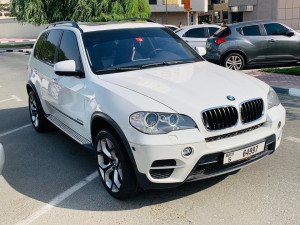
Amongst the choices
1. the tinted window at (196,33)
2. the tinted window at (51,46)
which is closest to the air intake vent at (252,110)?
the tinted window at (51,46)

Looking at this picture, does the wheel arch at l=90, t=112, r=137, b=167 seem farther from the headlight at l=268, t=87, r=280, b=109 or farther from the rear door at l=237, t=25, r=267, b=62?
the rear door at l=237, t=25, r=267, b=62

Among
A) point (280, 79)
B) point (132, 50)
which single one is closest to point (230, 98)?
point (132, 50)

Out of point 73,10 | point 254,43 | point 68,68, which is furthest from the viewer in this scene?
point 73,10

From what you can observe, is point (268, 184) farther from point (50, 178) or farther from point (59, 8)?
point (59, 8)

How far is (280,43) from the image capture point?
1149 centimetres

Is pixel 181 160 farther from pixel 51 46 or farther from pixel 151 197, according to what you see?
pixel 51 46

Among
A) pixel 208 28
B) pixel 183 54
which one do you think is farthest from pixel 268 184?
pixel 208 28

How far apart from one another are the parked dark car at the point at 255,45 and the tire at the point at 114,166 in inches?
334

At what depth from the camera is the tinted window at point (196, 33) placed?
13.8 m

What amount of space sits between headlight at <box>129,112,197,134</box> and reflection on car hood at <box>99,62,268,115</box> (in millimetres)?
79

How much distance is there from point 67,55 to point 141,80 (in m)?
1.43

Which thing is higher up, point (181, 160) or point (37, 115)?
point (181, 160)

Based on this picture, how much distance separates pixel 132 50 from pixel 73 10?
2347cm

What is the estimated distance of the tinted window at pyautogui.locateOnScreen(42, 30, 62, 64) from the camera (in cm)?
530
